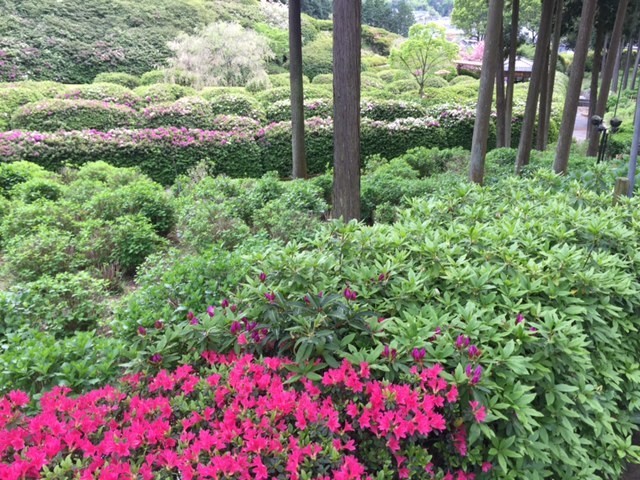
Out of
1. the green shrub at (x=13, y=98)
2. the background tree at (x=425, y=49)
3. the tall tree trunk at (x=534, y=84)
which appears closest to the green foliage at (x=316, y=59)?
the background tree at (x=425, y=49)

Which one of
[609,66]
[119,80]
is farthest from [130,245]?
[119,80]

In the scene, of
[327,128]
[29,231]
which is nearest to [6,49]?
[327,128]

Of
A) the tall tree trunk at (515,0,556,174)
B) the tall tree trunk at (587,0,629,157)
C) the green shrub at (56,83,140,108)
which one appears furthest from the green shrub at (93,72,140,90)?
the tall tree trunk at (587,0,629,157)

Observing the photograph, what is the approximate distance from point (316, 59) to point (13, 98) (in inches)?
592

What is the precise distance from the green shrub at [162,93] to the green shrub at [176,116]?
1.83 m

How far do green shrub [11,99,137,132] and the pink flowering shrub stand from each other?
10.0 meters

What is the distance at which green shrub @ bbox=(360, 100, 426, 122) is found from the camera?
39.0ft

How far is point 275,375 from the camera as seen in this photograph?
5.59 ft

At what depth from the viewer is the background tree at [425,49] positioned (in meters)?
16.5

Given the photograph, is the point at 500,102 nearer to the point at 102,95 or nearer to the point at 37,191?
the point at 37,191

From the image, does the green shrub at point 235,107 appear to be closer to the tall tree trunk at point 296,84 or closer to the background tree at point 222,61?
the tall tree trunk at point 296,84

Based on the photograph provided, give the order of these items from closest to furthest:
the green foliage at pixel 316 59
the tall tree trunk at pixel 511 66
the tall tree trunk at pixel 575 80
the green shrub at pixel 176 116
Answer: the tall tree trunk at pixel 575 80 → the tall tree trunk at pixel 511 66 → the green shrub at pixel 176 116 → the green foliage at pixel 316 59

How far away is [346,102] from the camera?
4.00m

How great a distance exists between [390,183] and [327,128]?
4654mm
